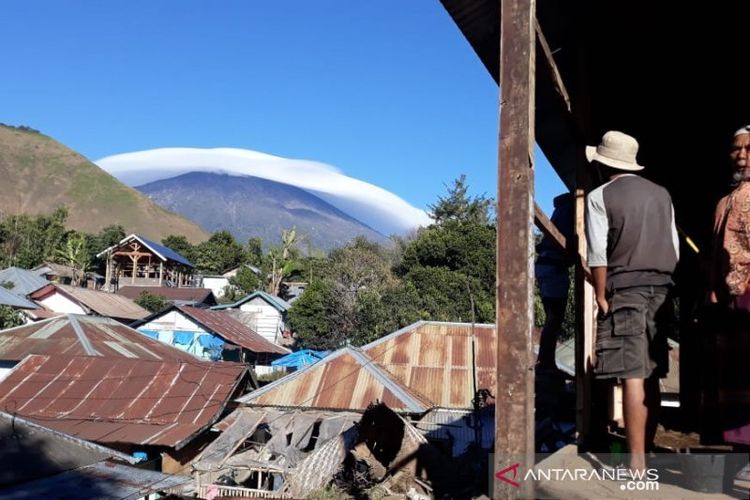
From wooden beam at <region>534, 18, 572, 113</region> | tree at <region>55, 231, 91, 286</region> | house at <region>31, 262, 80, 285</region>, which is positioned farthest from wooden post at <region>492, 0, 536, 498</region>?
house at <region>31, 262, 80, 285</region>

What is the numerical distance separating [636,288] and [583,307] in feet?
4.20

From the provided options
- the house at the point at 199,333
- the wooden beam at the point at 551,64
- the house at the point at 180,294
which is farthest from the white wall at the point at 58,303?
the wooden beam at the point at 551,64

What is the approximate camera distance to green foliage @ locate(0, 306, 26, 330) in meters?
24.8

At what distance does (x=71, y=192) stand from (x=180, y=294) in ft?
339

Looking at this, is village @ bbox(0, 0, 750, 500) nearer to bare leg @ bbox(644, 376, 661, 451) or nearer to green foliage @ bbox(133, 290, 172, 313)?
bare leg @ bbox(644, 376, 661, 451)

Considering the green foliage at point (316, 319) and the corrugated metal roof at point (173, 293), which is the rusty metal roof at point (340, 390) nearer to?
the green foliage at point (316, 319)

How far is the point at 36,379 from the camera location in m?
16.2

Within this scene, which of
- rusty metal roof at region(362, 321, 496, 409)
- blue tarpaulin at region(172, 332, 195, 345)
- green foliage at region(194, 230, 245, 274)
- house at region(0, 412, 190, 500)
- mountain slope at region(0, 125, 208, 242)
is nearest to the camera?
house at region(0, 412, 190, 500)

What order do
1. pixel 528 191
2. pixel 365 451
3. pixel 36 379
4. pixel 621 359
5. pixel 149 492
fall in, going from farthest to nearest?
1. pixel 36 379
2. pixel 149 492
3. pixel 365 451
4. pixel 621 359
5. pixel 528 191

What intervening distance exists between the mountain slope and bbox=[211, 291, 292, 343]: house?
291 ft

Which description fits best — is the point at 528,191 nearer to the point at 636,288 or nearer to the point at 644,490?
the point at 636,288

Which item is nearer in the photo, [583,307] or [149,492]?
[583,307]

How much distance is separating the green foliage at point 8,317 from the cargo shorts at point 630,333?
26.1m

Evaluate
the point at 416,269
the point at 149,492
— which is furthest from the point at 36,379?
the point at 416,269
